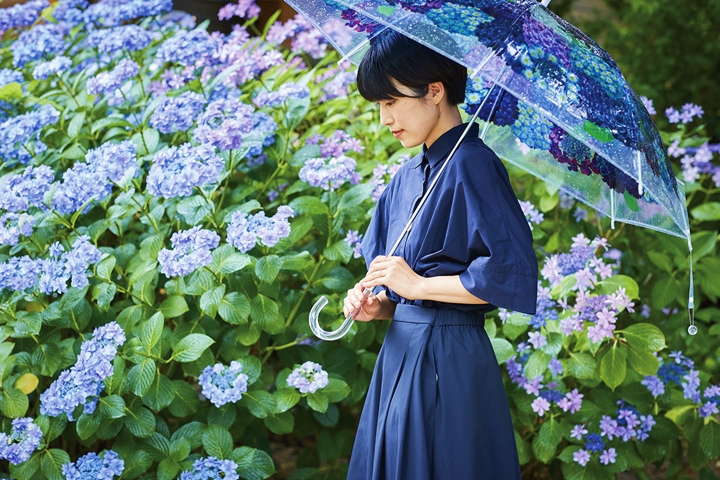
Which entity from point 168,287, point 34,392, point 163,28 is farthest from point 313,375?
point 163,28

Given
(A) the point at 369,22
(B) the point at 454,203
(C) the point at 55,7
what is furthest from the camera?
(C) the point at 55,7

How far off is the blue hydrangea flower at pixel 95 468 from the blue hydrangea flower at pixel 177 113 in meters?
1.13

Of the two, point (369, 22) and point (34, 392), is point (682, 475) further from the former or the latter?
point (34, 392)

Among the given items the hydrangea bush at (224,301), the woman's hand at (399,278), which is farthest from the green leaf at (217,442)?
the woman's hand at (399,278)

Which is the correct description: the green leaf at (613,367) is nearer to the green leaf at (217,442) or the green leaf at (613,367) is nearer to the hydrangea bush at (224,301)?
the hydrangea bush at (224,301)

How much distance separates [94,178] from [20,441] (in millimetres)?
803

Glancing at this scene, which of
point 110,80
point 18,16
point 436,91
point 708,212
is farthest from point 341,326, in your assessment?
point 18,16

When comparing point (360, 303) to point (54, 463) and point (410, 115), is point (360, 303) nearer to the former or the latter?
point (410, 115)

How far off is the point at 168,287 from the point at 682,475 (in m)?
2.05

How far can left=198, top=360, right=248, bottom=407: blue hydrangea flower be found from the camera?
7.30ft

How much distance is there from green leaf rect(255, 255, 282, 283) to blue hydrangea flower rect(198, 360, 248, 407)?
10.7 inches

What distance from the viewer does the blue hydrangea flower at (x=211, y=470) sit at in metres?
2.17

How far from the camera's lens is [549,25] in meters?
1.70

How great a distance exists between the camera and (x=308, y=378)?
2.32 meters
